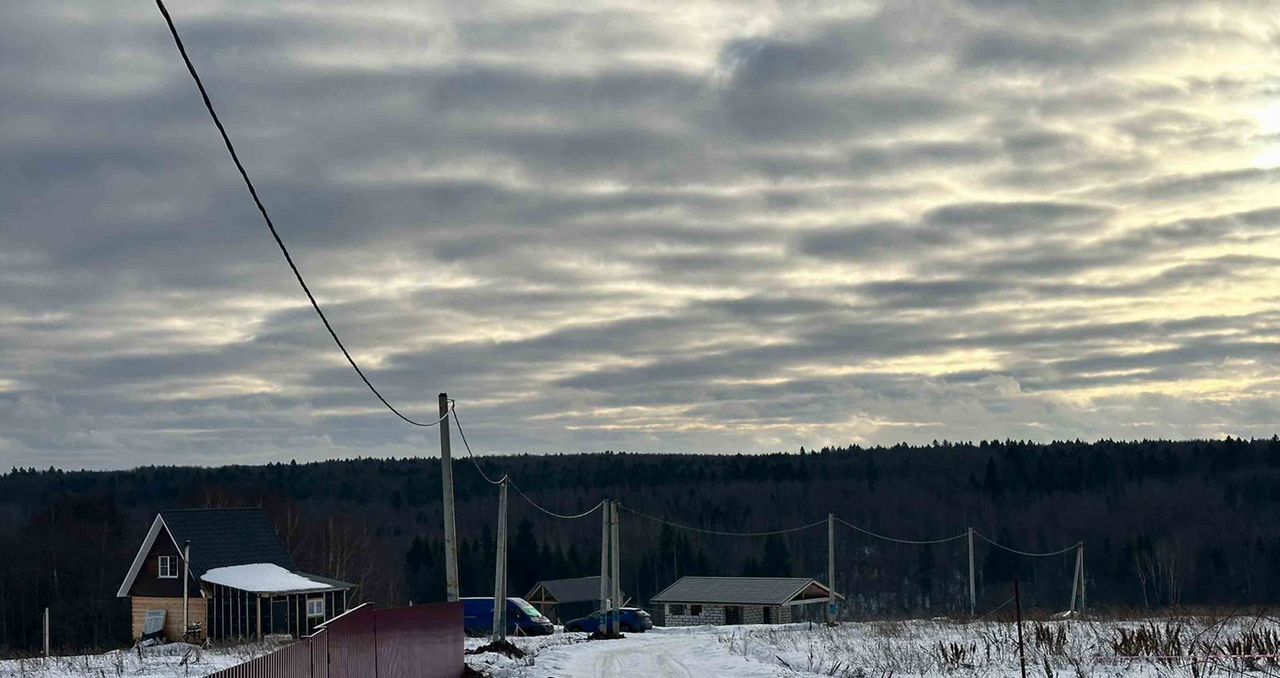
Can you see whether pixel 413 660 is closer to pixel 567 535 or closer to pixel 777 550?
pixel 777 550

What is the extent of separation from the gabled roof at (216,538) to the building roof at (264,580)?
623 millimetres

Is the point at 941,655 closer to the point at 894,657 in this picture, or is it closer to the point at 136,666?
the point at 894,657

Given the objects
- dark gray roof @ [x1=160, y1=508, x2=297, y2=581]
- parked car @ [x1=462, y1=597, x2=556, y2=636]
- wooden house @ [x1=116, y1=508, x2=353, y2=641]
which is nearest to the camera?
wooden house @ [x1=116, y1=508, x2=353, y2=641]

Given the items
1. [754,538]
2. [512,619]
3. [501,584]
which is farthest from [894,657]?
[754,538]

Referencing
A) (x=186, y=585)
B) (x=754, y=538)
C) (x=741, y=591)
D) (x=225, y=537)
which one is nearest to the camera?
(x=186, y=585)

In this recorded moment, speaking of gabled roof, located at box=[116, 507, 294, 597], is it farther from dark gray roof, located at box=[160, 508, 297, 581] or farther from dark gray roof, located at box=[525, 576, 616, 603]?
dark gray roof, located at box=[525, 576, 616, 603]

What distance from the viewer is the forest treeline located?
9138cm

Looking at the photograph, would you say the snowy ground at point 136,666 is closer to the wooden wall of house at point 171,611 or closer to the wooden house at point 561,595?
the wooden wall of house at point 171,611

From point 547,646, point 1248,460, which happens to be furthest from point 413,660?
point 1248,460

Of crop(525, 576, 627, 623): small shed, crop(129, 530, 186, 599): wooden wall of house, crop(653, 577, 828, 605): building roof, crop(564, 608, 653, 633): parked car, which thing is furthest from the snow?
crop(525, 576, 627, 623): small shed

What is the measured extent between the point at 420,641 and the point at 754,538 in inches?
5881

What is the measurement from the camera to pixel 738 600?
308ft

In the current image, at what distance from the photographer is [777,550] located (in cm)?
13575

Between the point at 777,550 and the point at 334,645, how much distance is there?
Result: 121753 mm
